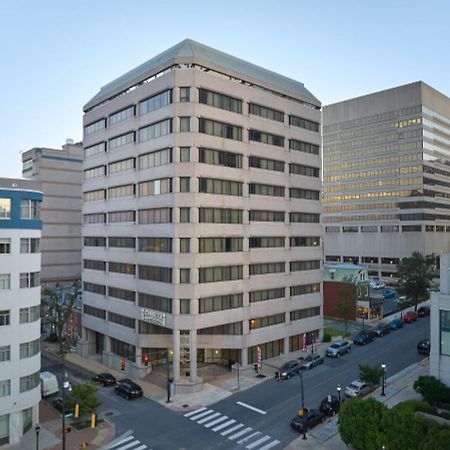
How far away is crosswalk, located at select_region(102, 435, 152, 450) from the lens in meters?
34.1

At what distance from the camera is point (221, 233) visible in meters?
50.6

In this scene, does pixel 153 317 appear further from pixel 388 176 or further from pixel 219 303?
pixel 388 176

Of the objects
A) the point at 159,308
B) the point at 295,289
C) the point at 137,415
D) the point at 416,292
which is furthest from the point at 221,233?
the point at 416,292

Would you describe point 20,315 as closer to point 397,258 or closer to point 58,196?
point 58,196

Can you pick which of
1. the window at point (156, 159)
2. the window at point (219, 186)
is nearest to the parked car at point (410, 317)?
the window at point (219, 186)

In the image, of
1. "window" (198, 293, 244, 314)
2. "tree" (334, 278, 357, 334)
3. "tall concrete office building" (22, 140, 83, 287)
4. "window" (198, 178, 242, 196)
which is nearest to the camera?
"window" (198, 293, 244, 314)

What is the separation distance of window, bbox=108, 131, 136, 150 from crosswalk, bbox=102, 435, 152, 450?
36439 mm

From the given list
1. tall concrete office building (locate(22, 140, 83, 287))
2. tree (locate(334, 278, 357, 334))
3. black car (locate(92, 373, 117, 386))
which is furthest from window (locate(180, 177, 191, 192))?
tall concrete office building (locate(22, 140, 83, 287))

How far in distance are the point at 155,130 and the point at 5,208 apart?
70.4 feet

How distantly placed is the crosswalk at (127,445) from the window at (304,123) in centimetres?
4527

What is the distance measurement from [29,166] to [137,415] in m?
85.1

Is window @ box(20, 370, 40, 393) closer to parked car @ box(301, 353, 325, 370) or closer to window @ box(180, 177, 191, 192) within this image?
window @ box(180, 177, 191, 192)

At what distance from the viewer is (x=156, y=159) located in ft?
169

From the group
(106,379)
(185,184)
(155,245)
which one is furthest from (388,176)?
(106,379)
